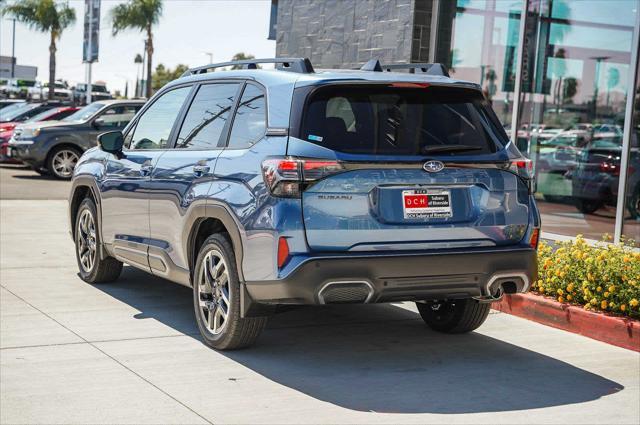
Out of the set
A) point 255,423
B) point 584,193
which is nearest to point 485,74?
point 584,193

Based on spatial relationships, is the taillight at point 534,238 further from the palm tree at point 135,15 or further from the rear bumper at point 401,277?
the palm tree at point 135,15

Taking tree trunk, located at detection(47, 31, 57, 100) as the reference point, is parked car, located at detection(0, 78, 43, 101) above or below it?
below

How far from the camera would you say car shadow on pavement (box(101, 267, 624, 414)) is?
545cm

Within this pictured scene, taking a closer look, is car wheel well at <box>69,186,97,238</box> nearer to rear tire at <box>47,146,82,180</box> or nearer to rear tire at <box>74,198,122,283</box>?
rear tire at <box>74,198,122,283</box>

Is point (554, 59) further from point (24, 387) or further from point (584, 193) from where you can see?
point (24, 387)

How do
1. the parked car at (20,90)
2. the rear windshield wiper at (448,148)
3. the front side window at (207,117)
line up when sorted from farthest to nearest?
the parked car at (20,90)
the front side window at (207,117)
the rear windshield wiper at (448,148)

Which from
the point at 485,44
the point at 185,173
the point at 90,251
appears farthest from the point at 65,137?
the point at 185,173

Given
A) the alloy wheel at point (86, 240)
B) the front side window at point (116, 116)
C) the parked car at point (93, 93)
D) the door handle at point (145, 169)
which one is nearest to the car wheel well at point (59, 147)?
the front side window at point (116, 116)

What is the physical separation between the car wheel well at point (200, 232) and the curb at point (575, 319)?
2.61 metres

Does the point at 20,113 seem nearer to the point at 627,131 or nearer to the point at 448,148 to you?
the point at 627,131

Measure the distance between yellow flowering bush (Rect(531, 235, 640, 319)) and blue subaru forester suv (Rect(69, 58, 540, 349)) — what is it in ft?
3.99

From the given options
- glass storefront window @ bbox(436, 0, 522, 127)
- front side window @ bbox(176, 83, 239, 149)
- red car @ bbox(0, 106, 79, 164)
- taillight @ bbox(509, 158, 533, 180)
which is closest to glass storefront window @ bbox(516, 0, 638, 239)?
glass storefront window @ bbox(436, 0, 522, 127)

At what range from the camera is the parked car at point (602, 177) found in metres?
10.5

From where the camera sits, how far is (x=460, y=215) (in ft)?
19.1
